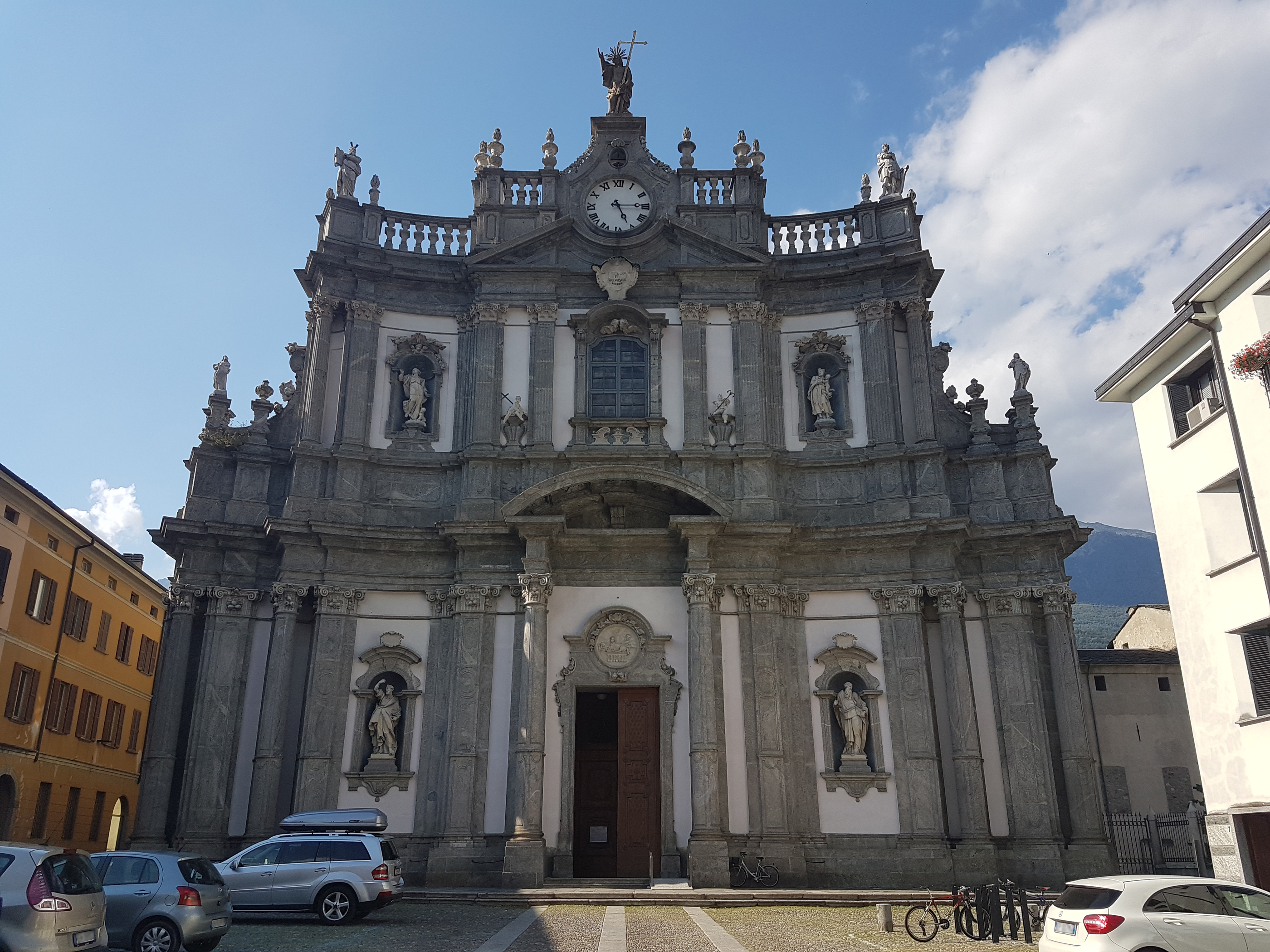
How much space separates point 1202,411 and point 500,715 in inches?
556

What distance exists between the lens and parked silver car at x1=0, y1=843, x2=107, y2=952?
27.6 ft

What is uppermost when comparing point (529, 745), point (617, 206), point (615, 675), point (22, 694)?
point (617, 206)

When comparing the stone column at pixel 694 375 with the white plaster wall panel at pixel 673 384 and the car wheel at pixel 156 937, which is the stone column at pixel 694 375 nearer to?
the white plaster wall panel at pixel 673 384

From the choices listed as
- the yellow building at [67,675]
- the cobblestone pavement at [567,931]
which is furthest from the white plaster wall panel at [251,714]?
the yellow building at [67,675]

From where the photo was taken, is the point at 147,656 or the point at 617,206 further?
the point at 147,656

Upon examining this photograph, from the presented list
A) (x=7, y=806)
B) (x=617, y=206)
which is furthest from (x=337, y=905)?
(x=617, y=206)

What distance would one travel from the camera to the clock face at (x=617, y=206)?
25031 millimetres

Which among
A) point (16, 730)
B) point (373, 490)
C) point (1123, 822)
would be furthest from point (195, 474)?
point (1123, 822)

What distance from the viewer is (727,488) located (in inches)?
893

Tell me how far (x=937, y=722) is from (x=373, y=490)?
13.1 m

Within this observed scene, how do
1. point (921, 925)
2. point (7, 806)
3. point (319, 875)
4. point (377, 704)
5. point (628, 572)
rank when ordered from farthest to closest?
point (7, 806), point (628, 572), point (377, 704), point (319, 875), point (921, 925)

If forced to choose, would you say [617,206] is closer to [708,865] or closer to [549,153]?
[549,153]

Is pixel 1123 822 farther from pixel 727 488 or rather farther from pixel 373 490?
pixel 373 490

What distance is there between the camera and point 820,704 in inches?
842
